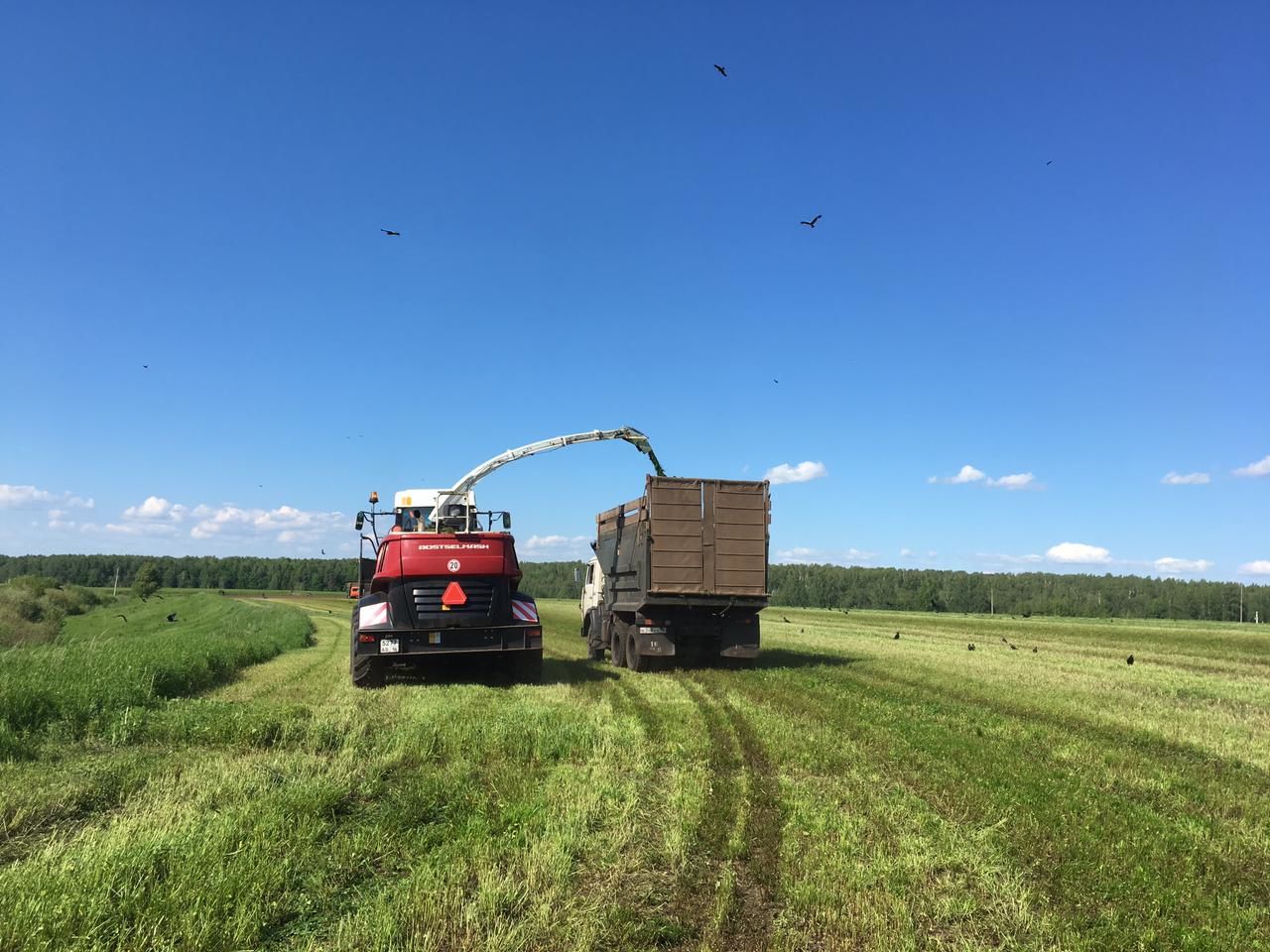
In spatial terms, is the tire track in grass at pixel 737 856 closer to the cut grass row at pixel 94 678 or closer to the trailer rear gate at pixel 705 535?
the cut grass row at pixel 94 678

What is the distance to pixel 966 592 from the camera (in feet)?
386

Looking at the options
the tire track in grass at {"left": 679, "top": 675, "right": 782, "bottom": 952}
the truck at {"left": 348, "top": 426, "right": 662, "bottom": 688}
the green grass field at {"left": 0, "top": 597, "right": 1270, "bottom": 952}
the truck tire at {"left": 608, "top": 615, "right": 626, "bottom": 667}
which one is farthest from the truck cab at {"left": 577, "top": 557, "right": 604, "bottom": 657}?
the tire track in grass at {"left": 679, "top": 675, "right": 782, "bottom": 952}

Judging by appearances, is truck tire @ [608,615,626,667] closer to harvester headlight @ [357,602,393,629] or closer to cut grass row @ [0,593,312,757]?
harvester headlight @ [357,602,393,629]

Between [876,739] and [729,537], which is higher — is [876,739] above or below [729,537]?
below

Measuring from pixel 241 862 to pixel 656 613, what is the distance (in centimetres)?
1189

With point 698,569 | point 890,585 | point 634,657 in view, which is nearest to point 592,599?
point 634,657

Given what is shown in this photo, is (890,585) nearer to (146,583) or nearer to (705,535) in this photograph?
(146,583)

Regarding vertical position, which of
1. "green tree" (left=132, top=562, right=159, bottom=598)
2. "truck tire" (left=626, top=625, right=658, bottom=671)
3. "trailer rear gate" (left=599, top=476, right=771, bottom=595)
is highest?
"trailer rear gate" (left=599, top=476, right=771, bottom=595)

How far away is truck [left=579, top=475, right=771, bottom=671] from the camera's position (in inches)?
625

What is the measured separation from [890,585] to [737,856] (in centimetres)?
12251

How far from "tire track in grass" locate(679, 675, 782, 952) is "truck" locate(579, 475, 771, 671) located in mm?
7270

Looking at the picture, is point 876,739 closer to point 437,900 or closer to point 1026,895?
point 1026,895

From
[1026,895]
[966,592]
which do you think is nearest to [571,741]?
[1026,895]

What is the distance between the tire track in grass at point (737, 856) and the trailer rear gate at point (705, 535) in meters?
7.30
